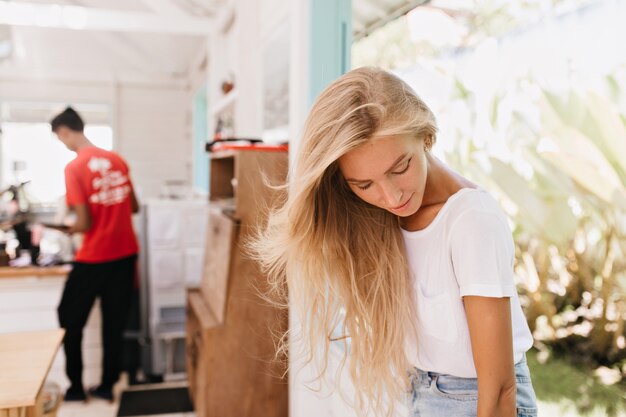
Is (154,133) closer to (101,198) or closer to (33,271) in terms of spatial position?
(33,271)

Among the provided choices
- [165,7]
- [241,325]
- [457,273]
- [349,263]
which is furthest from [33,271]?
[457,273]

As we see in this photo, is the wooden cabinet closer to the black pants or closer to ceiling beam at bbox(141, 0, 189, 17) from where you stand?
the black pants

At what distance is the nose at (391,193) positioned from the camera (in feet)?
3.92

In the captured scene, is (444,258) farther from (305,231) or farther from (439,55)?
(439,55)

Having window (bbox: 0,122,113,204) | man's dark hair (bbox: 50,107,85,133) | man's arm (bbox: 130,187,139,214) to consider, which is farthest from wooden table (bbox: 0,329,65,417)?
window (bbox: 0,122,113,204)

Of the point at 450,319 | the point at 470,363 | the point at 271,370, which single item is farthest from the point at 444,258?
the point at 271,370

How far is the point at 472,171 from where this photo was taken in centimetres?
330

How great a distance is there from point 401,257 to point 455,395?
13.4 inches

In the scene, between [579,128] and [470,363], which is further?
[579,128]

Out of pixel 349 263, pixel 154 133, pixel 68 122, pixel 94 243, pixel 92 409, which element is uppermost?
pixel 154 133

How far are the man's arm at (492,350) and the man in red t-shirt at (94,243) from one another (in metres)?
3.04

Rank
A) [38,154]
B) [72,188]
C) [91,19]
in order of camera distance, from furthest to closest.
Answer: [38,154] < [91,19] < [72,188]

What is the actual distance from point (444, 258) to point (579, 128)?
1.41m

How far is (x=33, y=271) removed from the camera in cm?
385
